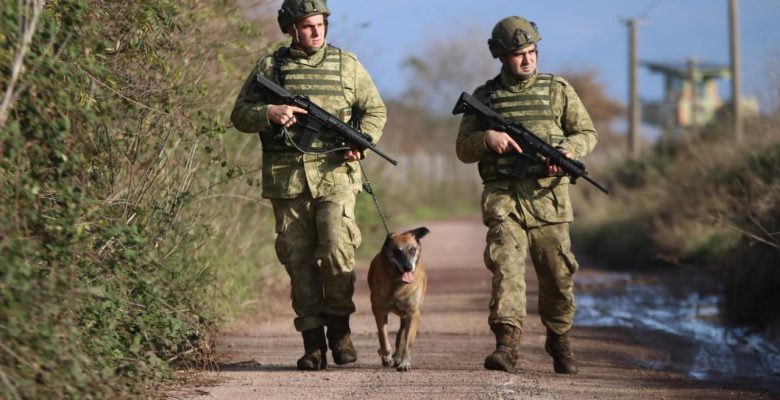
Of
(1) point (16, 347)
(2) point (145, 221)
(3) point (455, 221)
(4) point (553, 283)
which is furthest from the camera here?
(3) point (455, 221)

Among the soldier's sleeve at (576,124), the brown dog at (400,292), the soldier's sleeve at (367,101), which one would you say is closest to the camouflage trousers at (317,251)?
the brown dog at (400,292)

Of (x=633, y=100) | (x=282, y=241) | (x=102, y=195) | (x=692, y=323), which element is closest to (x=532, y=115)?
(x=282, y=241)

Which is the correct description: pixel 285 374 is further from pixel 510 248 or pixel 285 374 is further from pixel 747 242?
pixel 747 242

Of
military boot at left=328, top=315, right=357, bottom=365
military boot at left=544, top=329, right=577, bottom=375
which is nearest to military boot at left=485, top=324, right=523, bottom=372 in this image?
military boot at left=544, top=329, right=577, bottom=375

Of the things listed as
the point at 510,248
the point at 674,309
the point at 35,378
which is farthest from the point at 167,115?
the point at 674,309

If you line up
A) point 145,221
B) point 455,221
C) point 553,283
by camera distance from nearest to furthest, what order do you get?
1. point 145,221
2. point 553,283
3. point 455,221

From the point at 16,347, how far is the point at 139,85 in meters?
2.77

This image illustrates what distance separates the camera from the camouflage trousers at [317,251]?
7637 mm

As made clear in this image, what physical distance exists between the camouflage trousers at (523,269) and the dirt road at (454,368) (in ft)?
1.21

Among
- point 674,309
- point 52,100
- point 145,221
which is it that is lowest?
point 674,309

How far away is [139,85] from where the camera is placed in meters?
7.41

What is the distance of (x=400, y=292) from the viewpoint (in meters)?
7.93

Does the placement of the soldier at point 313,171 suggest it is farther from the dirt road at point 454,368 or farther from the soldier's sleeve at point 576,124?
the soldier's sleeve at point 576,124

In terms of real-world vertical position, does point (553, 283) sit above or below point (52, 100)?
below
